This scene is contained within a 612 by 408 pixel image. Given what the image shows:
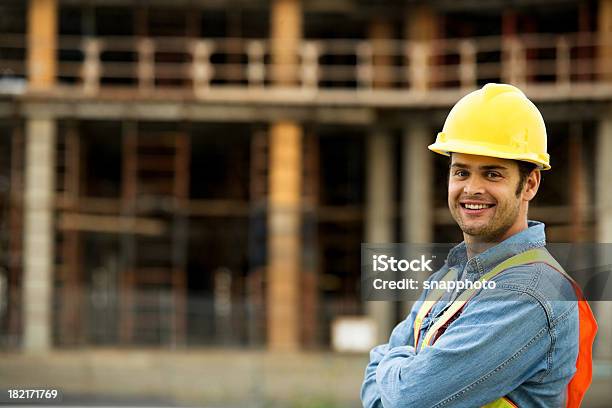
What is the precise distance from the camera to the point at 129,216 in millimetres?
21625

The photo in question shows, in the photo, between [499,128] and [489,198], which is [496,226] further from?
[499,128]

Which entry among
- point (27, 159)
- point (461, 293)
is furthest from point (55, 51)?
point (461, 293)

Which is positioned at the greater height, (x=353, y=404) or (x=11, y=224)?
(x=11, y=224)

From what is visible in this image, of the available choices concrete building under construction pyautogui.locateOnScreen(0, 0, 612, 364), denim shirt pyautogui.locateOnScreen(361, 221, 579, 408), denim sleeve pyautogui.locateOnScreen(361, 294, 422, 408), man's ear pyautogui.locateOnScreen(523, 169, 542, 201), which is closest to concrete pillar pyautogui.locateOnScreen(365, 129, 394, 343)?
concrete building under construction pyautogui.locateOnScreen(0, 0, 612, 364)

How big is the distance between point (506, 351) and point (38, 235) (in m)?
19.1

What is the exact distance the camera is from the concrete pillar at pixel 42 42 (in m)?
21.3

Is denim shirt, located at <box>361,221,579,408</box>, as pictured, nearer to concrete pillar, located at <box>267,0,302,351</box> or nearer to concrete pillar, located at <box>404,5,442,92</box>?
concrete pillar, located at <box>267,0,302,351</box>

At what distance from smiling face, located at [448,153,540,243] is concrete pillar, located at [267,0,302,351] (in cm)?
1813

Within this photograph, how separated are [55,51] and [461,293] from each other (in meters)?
20.4

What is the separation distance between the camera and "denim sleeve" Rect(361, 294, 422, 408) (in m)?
2.75

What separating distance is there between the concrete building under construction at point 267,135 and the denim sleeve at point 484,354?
1681 centimetres

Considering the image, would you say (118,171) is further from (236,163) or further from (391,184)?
(391,184)

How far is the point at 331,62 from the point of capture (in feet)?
80.3

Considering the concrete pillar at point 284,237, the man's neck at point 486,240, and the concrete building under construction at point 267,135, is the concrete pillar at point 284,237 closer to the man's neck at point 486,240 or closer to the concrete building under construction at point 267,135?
the concrete building under construction at point 267,135
